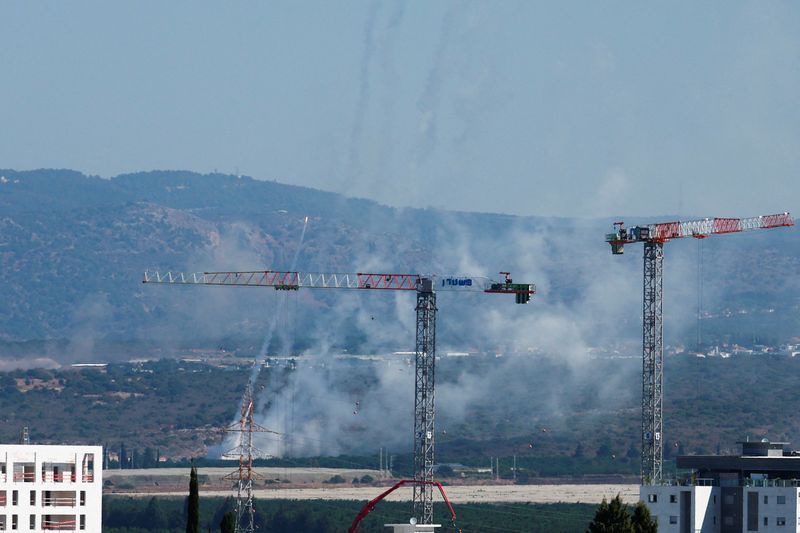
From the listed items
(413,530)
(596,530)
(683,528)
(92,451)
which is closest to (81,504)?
(92,451)

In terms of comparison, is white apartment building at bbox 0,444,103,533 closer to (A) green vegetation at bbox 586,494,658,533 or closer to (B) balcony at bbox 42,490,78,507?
(B) balcony at bbox 42,490,78,507

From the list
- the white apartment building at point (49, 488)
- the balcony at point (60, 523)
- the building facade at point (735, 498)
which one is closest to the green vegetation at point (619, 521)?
the building facade at point (735, 498)

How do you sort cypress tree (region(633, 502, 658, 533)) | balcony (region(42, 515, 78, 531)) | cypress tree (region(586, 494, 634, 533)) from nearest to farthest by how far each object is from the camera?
balcony (region(42, 515, 78, 531)) → cypress tree (region(586, 494, 634, 533)) → cypress tree (region(633, 502, 658, 533))

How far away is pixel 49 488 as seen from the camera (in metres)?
169

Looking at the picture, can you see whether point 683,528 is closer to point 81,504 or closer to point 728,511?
point 728,511

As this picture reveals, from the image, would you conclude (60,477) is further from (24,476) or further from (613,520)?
(613,520)

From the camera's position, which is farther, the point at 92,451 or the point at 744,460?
the point at 744,460

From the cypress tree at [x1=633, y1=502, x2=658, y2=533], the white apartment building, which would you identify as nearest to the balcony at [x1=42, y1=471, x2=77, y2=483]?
the white apartment building

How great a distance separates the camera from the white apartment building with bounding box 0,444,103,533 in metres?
166

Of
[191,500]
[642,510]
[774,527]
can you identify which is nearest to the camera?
[191,500]

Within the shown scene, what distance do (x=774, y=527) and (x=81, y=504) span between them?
6044 centimetres

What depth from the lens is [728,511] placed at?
198 metres

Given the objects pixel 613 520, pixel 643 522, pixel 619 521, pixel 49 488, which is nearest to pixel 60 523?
pixel 49 488

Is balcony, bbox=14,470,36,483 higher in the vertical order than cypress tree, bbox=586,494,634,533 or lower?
higher
